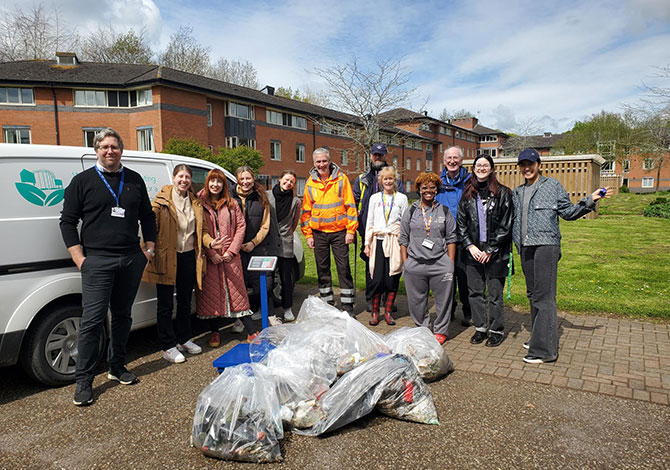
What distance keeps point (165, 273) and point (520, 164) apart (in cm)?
379

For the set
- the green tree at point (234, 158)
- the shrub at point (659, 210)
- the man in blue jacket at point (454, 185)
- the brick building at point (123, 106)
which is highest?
the brick building at point (123, 106)

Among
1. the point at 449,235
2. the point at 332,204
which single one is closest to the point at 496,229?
the point at 449,235

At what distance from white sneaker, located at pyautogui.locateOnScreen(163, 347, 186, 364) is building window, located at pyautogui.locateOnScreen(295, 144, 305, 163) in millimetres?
36616

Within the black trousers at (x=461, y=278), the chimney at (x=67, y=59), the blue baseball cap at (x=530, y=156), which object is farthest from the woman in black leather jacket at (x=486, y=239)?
the chimney at (x=67, y=59)

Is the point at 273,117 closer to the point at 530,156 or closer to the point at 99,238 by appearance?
the point at 530,156

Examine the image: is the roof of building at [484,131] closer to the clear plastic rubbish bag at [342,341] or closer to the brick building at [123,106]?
the brick building at [123,106]

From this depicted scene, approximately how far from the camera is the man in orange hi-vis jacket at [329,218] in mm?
5938

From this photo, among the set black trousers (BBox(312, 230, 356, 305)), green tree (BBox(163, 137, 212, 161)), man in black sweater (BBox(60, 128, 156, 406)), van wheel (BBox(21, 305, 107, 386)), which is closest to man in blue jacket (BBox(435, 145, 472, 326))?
black trousers (BBox(312, 230, 356, 305))

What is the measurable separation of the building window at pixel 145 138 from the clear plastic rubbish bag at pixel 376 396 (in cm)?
3020

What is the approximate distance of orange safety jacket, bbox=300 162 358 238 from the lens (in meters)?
5.93

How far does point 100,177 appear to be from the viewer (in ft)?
12.7

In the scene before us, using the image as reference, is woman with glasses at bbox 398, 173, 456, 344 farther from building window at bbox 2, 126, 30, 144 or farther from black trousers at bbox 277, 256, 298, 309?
building window at bbox 2, 126, 30, 144

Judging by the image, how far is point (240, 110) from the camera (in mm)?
35281

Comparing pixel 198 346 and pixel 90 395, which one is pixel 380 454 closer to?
pixel 90 395
